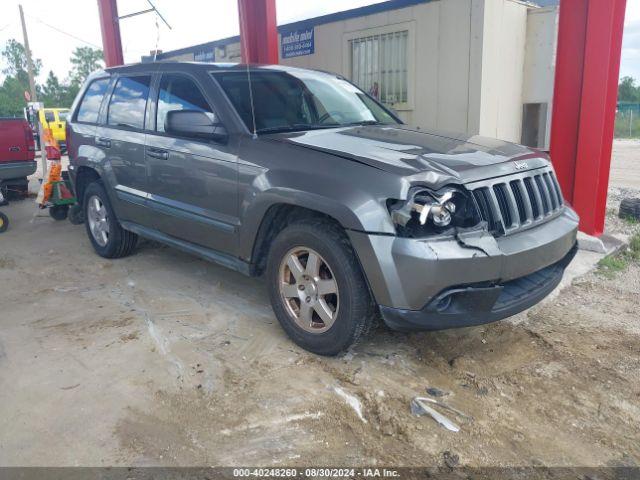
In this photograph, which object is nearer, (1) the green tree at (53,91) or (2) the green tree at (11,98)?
(2) the green tree at (11,98)

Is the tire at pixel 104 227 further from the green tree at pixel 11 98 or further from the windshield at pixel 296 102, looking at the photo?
the green tree at pixel 11 98

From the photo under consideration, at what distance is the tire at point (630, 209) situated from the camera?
6922 mm

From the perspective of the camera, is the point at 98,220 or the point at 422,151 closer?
the point at 422,151

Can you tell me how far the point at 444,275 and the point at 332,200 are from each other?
73 cm

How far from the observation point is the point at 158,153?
4.39m

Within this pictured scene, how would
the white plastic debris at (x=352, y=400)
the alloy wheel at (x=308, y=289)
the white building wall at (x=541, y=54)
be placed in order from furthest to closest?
the white building wall at (x=541, y=54) < the alloy wheel at (x=308, y=289) < the white plastic debris at (x=352, y=400)

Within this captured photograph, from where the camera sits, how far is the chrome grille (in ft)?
9.95

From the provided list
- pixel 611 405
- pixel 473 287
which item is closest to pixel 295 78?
pixel 473 287

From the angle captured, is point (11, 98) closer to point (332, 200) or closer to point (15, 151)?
point (15, 151)

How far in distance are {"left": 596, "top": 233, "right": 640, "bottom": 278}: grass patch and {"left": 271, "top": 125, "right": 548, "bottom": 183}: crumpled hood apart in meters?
1.91

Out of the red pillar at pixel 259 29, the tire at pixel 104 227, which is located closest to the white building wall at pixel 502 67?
the red pillar at pixel 259 29

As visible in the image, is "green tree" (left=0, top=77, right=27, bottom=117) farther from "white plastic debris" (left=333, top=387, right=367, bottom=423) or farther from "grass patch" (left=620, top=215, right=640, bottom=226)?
"white plastic debris" (left=333, top=387, right=367, bottom=423)

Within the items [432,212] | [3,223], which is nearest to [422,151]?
[432,212]

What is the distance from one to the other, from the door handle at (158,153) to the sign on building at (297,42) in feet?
16.4
